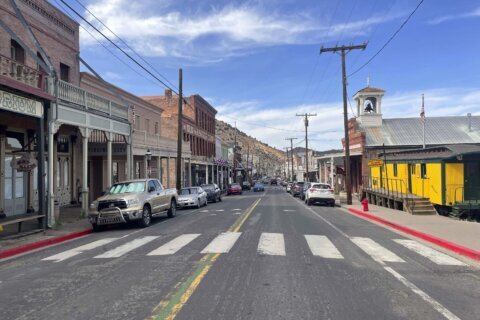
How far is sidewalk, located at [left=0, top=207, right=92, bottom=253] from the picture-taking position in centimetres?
1202

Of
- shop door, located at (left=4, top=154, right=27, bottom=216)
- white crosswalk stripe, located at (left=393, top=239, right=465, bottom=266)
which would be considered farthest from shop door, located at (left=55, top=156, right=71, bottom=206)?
white crosswalk stripe, located at (left=393, top=239, right=465, bottom=266)

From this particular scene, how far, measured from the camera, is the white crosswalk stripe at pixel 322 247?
31.5ft

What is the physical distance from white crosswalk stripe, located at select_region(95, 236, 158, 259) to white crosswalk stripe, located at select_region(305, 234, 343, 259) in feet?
14.6

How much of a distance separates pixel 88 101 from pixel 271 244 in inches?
466

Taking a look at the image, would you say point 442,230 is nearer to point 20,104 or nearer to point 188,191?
point 20,104

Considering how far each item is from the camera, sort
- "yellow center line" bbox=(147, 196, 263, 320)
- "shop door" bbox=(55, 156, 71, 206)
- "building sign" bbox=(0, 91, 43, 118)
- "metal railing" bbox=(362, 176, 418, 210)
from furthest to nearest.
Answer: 1. "shop door" bbox=(55, 156, 71, 206)
2. "metal railing" bbox=(362, 176, 418, 210)
3. "building sign" bbox=(0, 91, 43, 118)
4. "yellow center line" bbox=(147, 196, 263, 320)

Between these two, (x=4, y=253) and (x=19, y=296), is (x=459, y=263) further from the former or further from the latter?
(x=4, y=253)

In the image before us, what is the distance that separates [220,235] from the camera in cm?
1276

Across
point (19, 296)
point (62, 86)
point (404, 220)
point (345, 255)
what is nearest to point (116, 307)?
point (19, 296)

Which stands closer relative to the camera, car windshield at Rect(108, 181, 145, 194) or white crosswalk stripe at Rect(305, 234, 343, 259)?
white crosswalk stripe at Rect(305, 234, 343, 259)

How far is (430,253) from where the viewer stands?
33.6 ft

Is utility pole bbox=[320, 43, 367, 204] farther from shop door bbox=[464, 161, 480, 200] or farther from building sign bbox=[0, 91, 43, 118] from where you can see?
building sign bbox=[0, 91, 43, 118]

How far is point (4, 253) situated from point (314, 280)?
7.76 meters

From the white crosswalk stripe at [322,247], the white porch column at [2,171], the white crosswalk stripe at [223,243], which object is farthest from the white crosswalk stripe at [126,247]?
the white porch column at [2,171]
